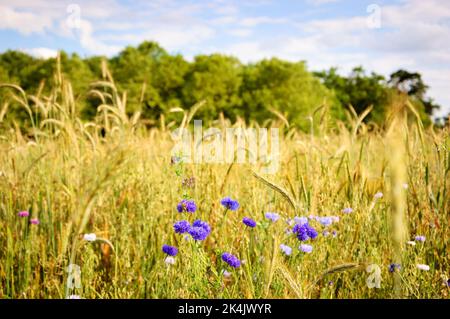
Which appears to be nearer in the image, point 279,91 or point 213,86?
point 213,86

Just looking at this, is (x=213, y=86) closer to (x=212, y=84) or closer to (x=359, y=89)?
(x=212, y=84)

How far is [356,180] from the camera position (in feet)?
7.66

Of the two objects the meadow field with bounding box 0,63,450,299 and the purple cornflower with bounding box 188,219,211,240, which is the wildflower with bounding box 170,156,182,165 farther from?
the purple cornflower with bounding box 188,219,211,240

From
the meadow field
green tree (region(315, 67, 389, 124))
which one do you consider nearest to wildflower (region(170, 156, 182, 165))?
the meadow field

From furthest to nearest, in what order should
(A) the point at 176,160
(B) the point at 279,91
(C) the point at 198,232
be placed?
(B) the point at 279,91 < (A) the point at 176,160 < (C) the point at 198,232

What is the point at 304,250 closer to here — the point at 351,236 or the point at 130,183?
the point at 351,236

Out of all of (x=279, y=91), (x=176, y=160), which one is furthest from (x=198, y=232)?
(x=279, y=91)

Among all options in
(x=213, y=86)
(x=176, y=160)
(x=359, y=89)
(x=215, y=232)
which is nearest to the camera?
(x=176, y=160)

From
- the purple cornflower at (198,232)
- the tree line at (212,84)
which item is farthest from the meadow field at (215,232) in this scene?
the tree line at (212,84)

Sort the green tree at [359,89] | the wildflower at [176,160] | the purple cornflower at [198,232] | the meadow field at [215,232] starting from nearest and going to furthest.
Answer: the purple cornflower at [198,232] < the meadow field at [215,232] < the wildflower at [176,160] < the green tree at [359,89]

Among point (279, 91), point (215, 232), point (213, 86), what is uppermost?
point (213, 86)

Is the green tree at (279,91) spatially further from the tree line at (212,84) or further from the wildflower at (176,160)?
the wildflower at (176,160)
